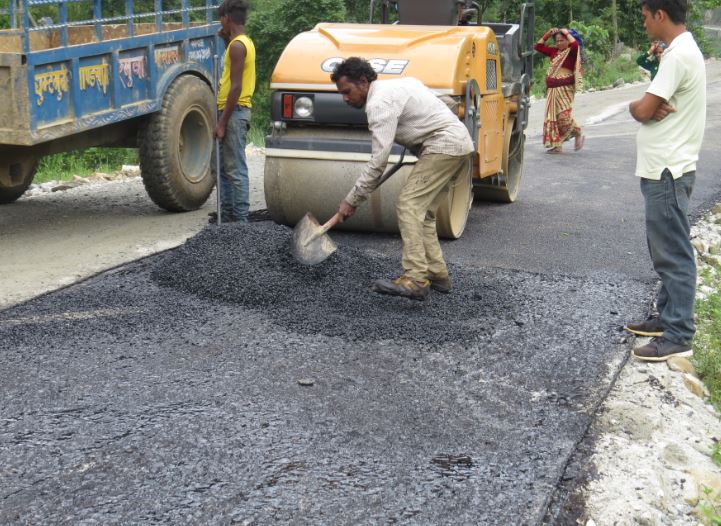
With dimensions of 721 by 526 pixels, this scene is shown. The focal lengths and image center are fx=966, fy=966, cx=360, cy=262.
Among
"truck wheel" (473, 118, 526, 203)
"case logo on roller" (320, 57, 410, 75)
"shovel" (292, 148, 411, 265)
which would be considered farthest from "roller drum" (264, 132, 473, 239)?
"truck wheel" (473, 118, 526, 203)

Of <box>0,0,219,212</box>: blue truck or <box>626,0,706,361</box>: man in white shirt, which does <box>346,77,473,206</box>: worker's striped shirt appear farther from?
<box>0,0,219,212</box>: blue truck

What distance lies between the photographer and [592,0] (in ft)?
108

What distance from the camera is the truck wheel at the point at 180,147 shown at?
26.5ft

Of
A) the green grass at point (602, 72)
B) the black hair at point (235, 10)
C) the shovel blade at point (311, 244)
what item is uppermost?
the black hair at point (235, 10)

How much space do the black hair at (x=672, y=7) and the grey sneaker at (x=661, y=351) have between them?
5.41 feet

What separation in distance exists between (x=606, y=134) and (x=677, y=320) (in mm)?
10734

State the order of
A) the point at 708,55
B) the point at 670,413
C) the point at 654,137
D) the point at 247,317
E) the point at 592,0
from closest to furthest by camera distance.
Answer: the point at 670,413 → the point at 654,137 → the point at 247,317 → the point at 592,0 → the point at 708,55

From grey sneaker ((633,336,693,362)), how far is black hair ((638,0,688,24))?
165cm

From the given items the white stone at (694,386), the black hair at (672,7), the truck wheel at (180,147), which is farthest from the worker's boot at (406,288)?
the truck wheel at (180,147)

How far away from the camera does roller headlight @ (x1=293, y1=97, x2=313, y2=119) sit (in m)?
7.15

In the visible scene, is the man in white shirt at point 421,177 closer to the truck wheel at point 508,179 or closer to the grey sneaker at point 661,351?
the grey sneaker at point 661,351

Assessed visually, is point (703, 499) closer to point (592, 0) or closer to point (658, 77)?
point (658, 77)

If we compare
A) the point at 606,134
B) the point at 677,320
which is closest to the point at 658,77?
the point at 677,320

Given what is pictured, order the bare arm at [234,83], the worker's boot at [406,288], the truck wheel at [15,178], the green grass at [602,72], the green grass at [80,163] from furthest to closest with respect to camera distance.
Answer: the green grass at [602,72] → the green grass at [80,163] → the truck wheel at [15,178] → the bare arm at [234,83] → the worker's boot at [406,288]
